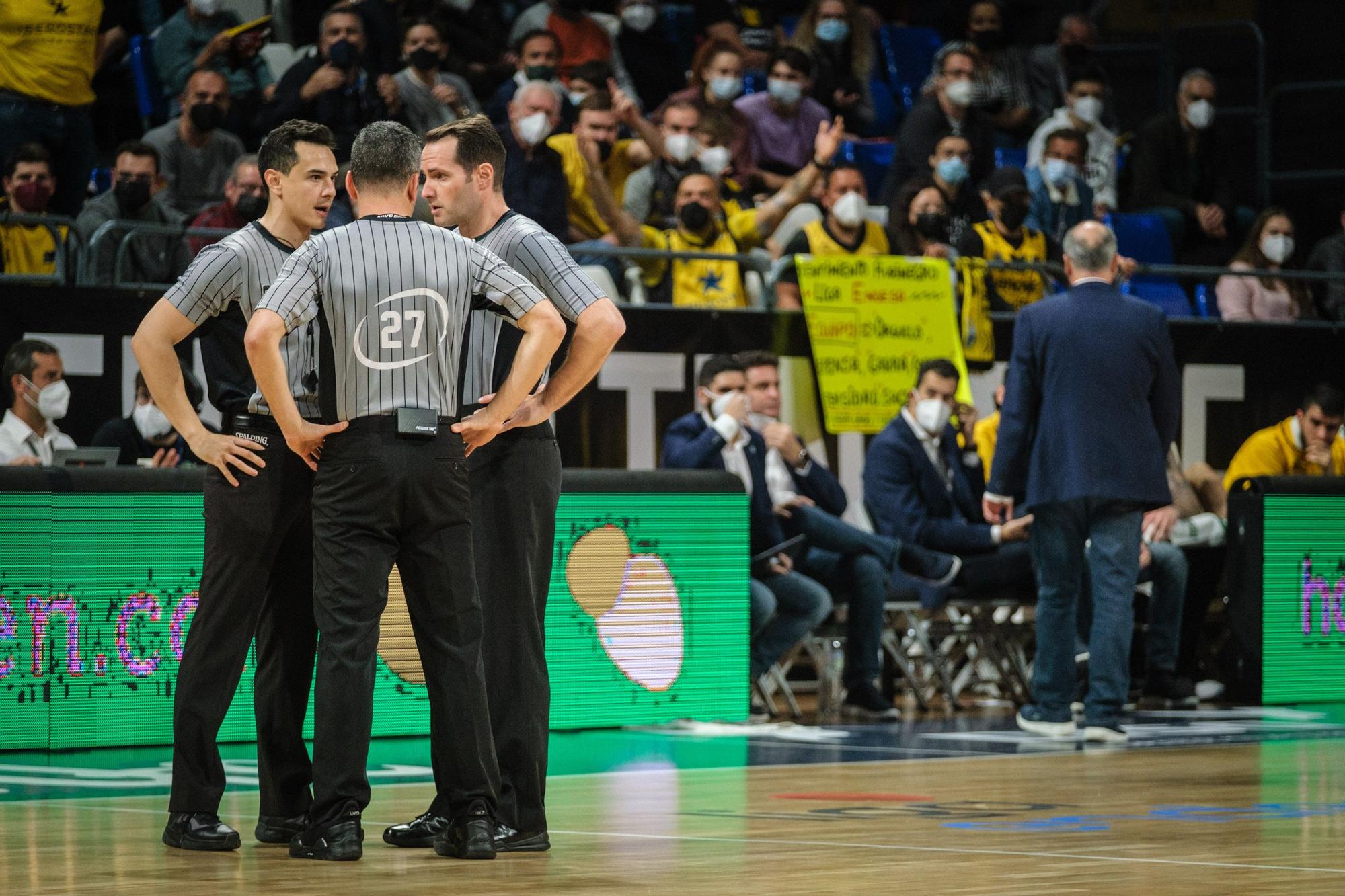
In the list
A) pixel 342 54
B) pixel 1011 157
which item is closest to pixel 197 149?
pixel 342 54

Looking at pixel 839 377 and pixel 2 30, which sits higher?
pixel 2 30

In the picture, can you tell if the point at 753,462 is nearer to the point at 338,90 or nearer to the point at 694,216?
the point at 694,216

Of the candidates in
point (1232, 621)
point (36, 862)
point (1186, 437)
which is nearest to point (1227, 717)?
point (1232, 621)

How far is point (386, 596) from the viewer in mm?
5387

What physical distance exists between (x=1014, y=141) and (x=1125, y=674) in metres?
8.42

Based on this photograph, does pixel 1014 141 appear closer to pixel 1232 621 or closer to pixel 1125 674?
pixel 1232 621

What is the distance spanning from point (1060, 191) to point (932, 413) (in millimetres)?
3900

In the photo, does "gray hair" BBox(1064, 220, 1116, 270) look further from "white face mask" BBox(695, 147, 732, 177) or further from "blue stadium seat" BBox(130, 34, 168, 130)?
"blue stadium seat" BBox(130, 34, 168, 130)

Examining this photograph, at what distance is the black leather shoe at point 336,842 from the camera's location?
5.46m

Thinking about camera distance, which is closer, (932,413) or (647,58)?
(932,413)

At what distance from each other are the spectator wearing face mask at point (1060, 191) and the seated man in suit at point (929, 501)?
3.51 metres

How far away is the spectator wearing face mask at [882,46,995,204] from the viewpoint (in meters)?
14.7

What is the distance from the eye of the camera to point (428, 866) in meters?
5.39

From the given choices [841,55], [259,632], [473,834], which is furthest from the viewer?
[841,55]
